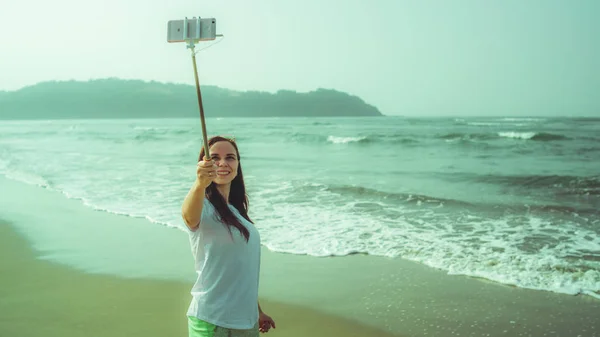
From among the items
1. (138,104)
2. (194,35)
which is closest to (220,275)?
(194,35)

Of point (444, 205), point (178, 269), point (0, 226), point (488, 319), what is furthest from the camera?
point (444, 205)

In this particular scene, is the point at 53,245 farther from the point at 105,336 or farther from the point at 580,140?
the point at 580,140

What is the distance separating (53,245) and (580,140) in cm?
3496

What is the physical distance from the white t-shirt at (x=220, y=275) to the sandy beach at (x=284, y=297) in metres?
2.40

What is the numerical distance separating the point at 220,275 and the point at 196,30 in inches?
45.5

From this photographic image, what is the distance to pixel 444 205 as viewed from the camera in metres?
11.9

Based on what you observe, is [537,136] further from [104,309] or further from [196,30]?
[196,30]

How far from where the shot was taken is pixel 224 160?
263 cm

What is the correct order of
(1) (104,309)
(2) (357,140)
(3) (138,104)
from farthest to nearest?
(3) (138,104)
(2) (357,140)
(1) (104,309)

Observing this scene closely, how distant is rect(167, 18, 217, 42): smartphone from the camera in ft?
7.26

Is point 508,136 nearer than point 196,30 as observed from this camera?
No

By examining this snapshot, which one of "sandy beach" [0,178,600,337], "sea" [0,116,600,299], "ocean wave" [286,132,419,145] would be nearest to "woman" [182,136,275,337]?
"sandy beach" [0,178,600,337]

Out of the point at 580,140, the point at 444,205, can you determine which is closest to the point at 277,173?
the point at 444,205

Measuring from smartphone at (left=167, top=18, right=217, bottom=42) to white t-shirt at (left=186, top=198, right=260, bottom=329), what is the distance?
0.80 m
